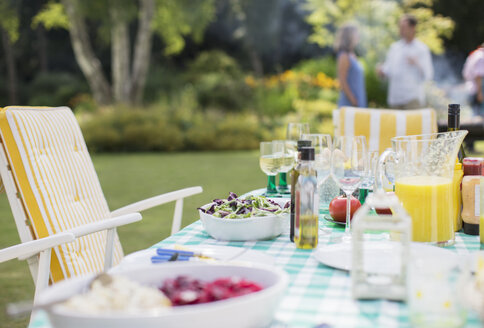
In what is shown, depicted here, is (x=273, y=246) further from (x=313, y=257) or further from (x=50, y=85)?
(x=50, y=85)

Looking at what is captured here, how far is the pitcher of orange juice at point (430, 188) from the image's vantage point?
4.38ft

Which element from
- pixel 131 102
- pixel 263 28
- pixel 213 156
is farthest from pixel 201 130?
pixel 263 28

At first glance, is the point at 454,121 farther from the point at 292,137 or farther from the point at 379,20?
the point at 379,20

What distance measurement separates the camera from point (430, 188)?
4.41 ft

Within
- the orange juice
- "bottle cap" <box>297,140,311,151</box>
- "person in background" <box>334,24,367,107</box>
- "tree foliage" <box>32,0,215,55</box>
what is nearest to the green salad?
Result: "bottle cap" <box>297,140,311,151</box>

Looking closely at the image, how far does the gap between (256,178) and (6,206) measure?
9.09ft

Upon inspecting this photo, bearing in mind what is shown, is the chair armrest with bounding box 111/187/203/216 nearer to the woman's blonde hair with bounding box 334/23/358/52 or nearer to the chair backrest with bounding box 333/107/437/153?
the chair backrest with bounding box 333/107/437/153

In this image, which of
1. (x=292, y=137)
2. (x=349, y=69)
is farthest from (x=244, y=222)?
(x=349, y=69)

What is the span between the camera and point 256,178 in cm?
653

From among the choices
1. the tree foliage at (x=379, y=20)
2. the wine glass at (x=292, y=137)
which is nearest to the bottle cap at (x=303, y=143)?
the wine glass at (x=292, y=137)

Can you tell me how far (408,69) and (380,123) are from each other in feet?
11.2

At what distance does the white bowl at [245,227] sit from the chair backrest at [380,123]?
1.61 meters

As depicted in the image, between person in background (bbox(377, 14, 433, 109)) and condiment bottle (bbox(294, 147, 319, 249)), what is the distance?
196 inches

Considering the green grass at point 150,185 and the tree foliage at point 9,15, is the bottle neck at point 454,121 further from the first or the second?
the tree foliage at point 9,15
